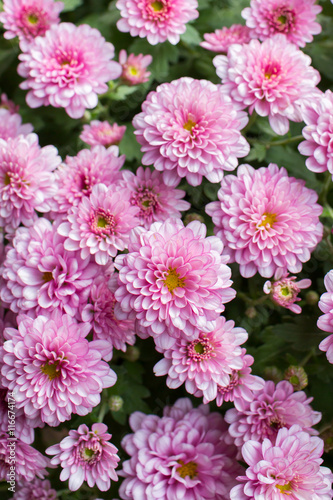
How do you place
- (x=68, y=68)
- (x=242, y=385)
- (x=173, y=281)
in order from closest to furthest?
(x=173, y=281)
(x=242, y=385)
(x=68, y=68)

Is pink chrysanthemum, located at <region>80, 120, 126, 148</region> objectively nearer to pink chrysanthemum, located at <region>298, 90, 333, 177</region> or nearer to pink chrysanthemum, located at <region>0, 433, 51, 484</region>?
pink chrysanthemum, located at <region>298, 90, 333, 177</region>

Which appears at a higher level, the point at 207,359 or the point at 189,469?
the point at 207,359

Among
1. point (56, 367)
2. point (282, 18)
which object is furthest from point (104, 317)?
point (282, 18)

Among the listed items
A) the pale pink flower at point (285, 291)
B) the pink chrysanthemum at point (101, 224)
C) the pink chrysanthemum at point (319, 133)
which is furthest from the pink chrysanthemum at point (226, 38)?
the pale pink flower at point (285, 291)

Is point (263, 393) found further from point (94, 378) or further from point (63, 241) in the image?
point (63, 241)

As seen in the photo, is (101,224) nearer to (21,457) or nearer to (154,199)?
(154,199)

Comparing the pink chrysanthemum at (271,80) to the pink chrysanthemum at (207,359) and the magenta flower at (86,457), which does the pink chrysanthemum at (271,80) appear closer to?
the pink chrysanthemum at (207,359)
